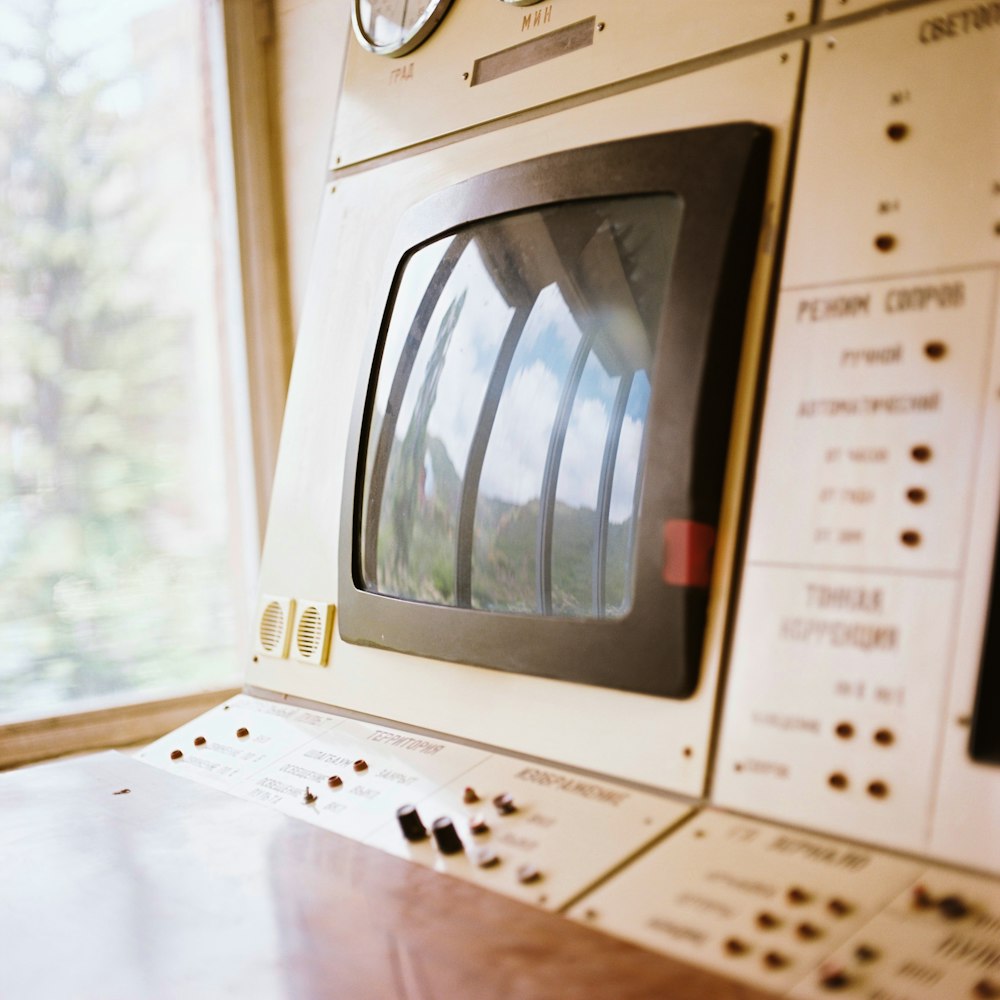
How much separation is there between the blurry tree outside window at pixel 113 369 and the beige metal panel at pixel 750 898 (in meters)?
1.65

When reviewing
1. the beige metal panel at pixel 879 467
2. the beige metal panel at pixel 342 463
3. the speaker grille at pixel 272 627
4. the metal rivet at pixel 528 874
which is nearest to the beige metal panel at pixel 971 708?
the beige metal panel at pixel 879 467

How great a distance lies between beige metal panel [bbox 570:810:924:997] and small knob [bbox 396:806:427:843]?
0.74 feet

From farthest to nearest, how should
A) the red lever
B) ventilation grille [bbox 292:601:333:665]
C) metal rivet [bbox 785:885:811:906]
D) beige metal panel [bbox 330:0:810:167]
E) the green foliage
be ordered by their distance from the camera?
the green foliage → ventilation grille [bbox 292:601:333:665] → beige metal panel [bbox 330:0:810:167] → the red lever → metal rivet [bbox 785:885:811:906]

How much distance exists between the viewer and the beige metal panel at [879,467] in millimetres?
920

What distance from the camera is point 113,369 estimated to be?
2293 millimetres

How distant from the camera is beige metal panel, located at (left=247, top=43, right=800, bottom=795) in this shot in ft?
3.62

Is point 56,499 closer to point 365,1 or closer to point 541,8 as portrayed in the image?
point 365,1

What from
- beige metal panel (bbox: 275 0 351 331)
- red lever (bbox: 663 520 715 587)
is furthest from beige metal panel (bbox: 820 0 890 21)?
beige metal panel (bbox: 275 0 351 331)

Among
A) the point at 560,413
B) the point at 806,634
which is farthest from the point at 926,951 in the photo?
the point at 560,413

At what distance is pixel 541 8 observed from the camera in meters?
1.45

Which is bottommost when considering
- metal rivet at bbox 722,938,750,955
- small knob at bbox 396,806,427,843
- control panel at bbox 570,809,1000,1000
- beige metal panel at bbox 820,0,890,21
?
small knob at bbox 396,806,427,843

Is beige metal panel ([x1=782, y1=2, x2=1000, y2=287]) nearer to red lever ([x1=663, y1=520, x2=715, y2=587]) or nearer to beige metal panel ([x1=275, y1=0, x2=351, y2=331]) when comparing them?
red lever ([x1=663, y1=520, x2=715, y2=587])

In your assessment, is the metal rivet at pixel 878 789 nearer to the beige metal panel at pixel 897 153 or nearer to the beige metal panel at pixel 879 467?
the beige metal panel at pixel 879 467

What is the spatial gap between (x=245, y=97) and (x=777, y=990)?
88.9 inches
